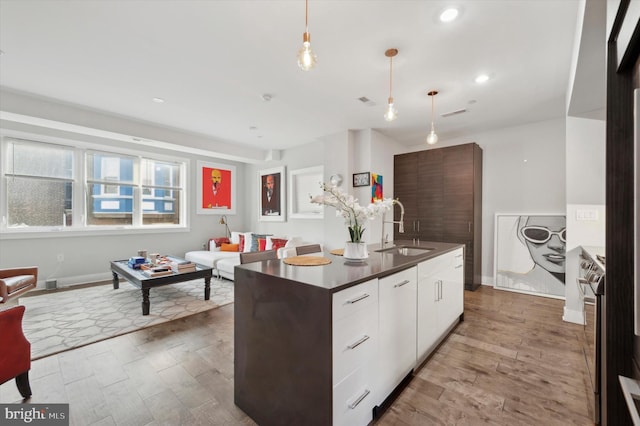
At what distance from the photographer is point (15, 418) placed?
59.7 inches

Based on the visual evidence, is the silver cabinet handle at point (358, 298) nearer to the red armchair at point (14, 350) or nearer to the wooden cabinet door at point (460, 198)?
the red armchair at point (14, 350)

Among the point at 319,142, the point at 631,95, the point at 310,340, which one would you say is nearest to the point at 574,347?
the point at 631,95

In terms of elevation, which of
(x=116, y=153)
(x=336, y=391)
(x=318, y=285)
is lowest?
(x=336, y=391)

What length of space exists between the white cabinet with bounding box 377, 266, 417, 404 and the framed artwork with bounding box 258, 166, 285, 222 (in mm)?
4561

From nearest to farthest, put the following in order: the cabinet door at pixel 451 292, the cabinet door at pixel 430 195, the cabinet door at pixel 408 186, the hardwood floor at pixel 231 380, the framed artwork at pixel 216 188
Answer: the hardwood floor at pixel 231 380, the cabinet door at pixel 451 292, the cabinet door at pixel 430 195, the cabinet door at pixel 408 186, the framed artwork at pixel 216 188

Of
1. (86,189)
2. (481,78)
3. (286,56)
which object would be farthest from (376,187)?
(86,189)

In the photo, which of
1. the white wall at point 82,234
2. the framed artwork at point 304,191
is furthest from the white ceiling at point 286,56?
the framed artwork at point 304,191

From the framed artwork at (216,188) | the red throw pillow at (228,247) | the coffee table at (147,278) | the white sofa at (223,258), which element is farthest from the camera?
the framed artwork at (216,188)

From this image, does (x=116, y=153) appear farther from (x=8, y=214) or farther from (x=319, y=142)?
(x=319, y=142)

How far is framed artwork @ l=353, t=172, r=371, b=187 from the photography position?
4.54 metres

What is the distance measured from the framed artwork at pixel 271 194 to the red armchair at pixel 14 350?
183 inches

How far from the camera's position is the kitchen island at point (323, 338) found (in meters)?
1.23

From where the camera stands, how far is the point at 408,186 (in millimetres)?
4910

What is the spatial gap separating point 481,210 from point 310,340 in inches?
176
